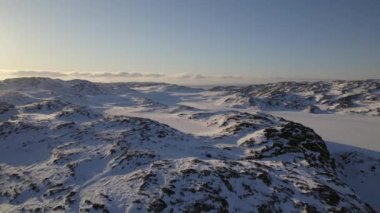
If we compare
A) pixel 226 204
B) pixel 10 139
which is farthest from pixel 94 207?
pixel 10 139

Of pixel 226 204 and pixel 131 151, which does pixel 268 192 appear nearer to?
pixel 226 204

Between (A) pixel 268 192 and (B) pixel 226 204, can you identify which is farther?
(A) pixel 268 192

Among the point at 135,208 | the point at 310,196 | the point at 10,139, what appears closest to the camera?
the point at 135,208

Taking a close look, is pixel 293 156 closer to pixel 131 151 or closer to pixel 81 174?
pixel 131 151

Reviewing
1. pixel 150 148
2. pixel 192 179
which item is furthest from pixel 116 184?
pixel 150 148

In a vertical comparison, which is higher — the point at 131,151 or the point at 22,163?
the point at 131,151

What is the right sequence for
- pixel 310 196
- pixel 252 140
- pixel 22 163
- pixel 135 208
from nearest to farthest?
pixel 135 208
pixel 310 196
pixel 22 163
pixel 252 140
